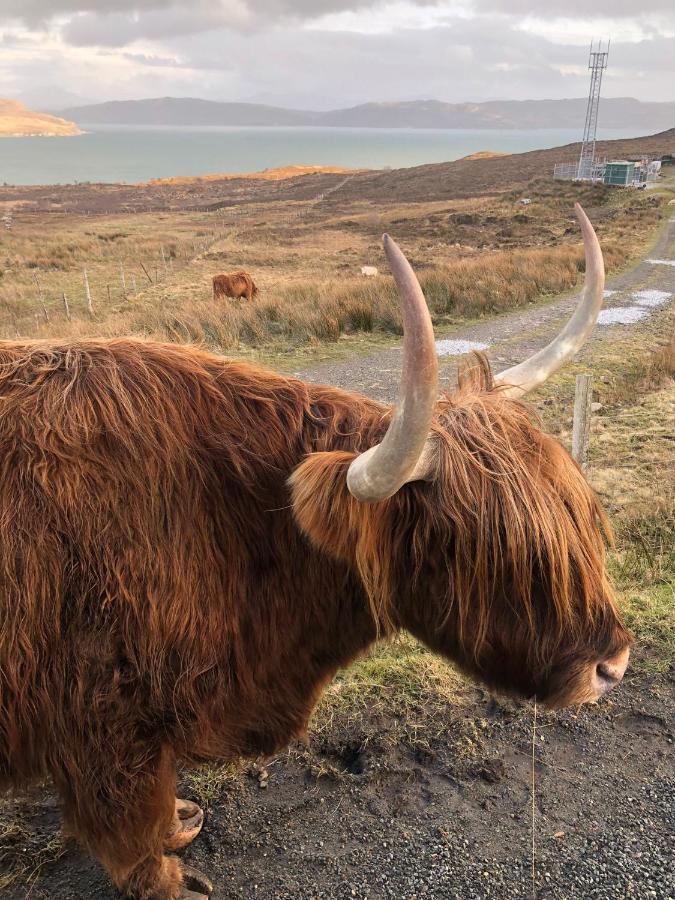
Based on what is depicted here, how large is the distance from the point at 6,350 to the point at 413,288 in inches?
63.3

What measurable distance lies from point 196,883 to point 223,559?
4.68 feet

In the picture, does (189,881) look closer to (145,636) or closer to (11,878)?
(11,878)

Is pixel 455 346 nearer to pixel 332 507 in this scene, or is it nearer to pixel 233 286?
pixel 233 286

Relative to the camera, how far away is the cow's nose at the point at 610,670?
6.59 ft

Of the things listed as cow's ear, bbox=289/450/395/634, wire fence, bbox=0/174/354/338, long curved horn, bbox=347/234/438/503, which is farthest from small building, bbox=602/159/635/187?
long curved horn, bbox=347/234/438/503

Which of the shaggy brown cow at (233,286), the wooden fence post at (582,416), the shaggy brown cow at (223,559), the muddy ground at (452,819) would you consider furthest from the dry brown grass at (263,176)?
the shaggy brown cow at (223,559)

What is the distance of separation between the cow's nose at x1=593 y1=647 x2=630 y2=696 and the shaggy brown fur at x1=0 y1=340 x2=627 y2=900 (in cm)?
4

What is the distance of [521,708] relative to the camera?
334cm

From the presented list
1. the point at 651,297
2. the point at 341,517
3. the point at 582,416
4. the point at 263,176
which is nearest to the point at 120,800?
the point at 341,517

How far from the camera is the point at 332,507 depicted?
1882mm

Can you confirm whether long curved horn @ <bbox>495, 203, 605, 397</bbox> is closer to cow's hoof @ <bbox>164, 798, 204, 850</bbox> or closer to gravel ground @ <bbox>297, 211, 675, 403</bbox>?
cow's hoof @ <bbox>164, 798, 204, 850</bbox>

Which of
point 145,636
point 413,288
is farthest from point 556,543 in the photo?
point 145,636

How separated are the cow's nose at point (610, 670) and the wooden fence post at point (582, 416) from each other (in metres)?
4.06

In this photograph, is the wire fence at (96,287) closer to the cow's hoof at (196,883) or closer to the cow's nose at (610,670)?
the cow's hoof at (196,883)
